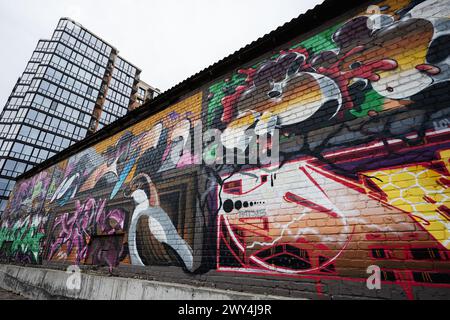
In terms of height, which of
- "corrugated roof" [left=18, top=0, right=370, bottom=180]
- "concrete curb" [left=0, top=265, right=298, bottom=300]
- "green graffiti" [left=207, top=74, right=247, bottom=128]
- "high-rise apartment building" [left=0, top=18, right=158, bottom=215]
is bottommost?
"concrete curb" [left=0, top=265, right=298, bottom=300]

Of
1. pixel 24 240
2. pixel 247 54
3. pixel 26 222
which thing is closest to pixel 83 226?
pixel 24 240

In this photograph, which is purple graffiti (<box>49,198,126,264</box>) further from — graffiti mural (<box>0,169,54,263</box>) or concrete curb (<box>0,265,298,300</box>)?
graffiti mural (<box>0,169,54,263</box>)

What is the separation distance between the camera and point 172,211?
4.98 m

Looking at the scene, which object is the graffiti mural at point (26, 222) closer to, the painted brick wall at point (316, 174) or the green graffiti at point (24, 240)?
the green graffiti at point (24, 240)

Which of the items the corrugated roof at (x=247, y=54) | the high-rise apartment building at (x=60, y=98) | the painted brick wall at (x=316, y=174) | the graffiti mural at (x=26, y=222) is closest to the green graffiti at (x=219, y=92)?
the painted brick wall at (x=316, y=174)

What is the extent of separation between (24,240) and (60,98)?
26.6m

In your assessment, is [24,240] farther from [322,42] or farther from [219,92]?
[322,42]

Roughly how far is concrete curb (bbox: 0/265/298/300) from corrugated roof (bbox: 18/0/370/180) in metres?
4.62

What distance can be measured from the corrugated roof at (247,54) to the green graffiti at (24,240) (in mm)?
5506

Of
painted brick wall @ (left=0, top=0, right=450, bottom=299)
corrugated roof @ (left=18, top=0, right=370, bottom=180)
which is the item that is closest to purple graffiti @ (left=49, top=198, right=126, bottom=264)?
painted brick wall @ (left=0, top=0, right=450, bottom=299)

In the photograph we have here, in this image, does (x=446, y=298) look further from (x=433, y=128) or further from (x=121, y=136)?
(x=121, y=136)

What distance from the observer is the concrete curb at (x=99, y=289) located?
144 inches

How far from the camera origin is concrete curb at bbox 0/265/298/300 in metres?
3.66

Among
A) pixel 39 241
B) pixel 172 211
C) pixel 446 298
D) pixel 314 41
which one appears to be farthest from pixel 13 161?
pixel 446 298
